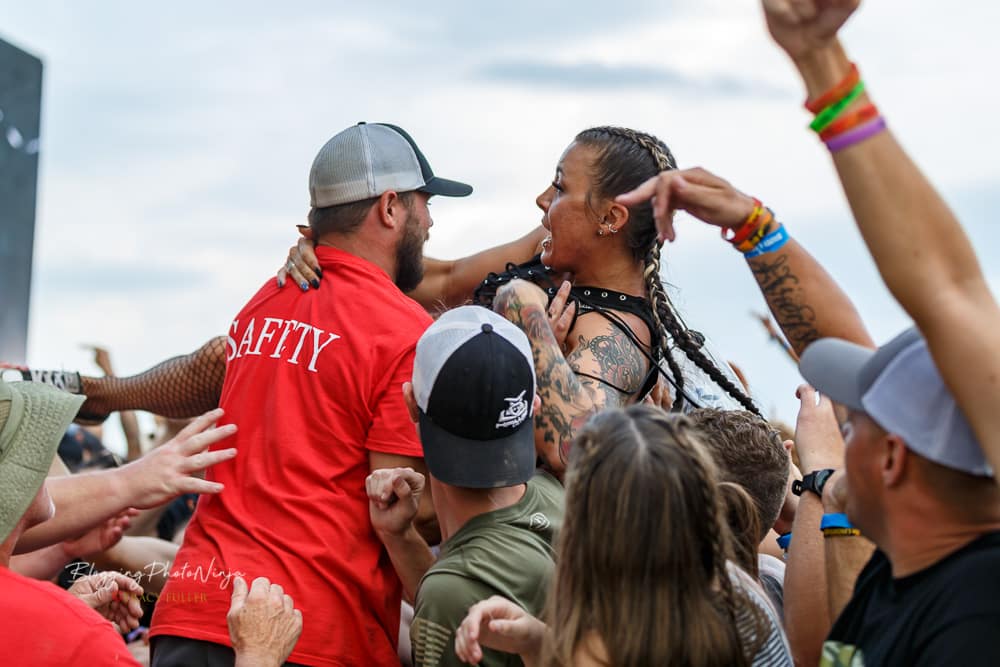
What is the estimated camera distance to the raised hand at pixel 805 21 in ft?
6.20

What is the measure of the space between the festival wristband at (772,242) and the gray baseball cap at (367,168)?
5.46 feet

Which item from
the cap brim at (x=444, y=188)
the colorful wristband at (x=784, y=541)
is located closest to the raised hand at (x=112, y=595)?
the cap brim at (x=444, y=188)

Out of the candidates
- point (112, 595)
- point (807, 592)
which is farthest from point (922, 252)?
point (112, 595)

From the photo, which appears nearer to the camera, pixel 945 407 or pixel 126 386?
pixel 945 407

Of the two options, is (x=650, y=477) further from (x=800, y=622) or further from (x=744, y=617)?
(x=800, y=622)

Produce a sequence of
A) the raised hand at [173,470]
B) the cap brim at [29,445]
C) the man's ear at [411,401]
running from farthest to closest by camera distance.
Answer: the raised hand at [173,470]
the man's ear at [411,401]
the cap brim at [29,445]

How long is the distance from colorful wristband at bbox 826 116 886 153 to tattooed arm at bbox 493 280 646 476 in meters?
1.60

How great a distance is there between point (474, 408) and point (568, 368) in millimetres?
588

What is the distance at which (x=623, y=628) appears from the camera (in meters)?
2.27

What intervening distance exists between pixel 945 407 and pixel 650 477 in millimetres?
629

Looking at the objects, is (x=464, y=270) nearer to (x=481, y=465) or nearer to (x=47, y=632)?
(x=481, y=465)

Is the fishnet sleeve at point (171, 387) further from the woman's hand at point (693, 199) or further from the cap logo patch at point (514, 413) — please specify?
Answer: the woman's hand at point (693, 199)

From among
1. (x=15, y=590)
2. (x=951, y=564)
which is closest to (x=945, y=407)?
(x=951, y=564)

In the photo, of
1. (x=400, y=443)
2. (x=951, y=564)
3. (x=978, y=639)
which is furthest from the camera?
(x=400, y=443)
